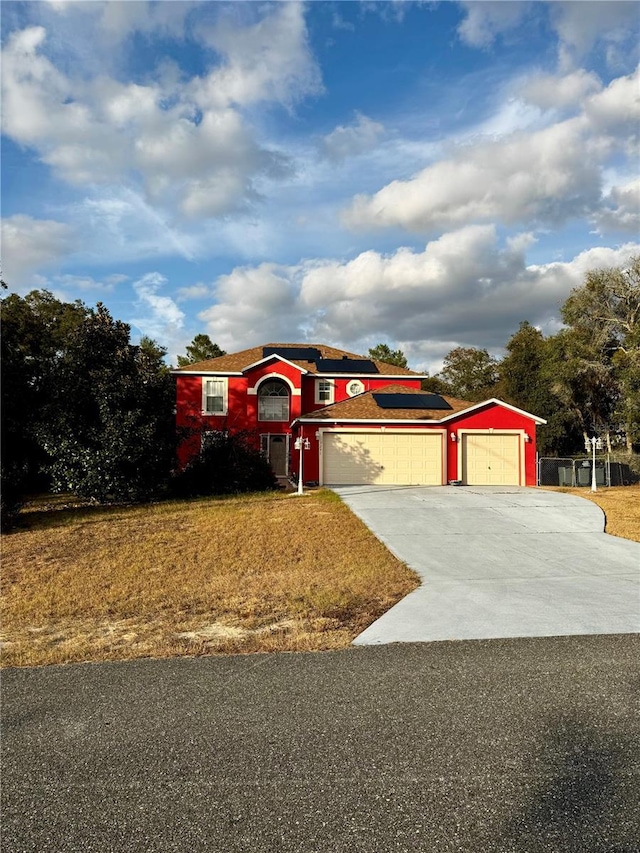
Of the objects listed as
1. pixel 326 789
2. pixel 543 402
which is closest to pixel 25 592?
pixel 326 789

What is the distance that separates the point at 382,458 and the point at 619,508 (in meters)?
9.57

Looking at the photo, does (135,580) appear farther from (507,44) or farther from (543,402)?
(543,402)

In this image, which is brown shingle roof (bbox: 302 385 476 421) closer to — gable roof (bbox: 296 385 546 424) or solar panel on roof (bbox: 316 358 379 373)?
gable roof (bbox: 296 385 546 424)

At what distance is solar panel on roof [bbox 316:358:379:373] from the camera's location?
29203 mm

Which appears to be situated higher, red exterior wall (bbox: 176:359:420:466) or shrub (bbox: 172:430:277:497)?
red exterior wall (bbox: 176:359:420:466)

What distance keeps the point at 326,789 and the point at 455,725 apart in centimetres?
118

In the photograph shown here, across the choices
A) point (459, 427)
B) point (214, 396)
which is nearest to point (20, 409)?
point (214, 396)

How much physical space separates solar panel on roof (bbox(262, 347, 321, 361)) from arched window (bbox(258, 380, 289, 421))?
334cm

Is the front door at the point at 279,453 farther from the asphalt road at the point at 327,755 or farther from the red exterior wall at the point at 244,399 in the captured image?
the asphalt road at the point at 327,755

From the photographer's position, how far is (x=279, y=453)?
27.7 metres

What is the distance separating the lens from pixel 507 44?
11055 mm

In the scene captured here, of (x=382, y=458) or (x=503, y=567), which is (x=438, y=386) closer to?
(x=382, y=458)

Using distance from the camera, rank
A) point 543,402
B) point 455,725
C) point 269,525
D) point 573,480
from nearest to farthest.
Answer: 1. point 455,725
2. point 269,525
3. point 573,480
4. point 543,402

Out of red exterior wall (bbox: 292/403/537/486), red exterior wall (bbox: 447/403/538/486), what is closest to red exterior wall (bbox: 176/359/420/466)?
red exterior wall (bbox: 292/403/537/486)
